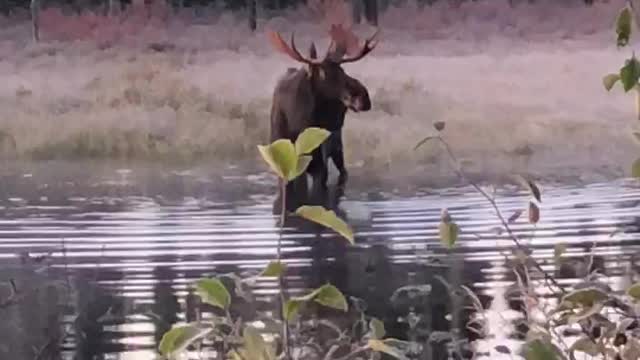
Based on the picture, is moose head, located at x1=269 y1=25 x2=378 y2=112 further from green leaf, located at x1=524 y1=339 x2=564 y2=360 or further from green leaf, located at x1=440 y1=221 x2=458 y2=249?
green leaf, located at x1=524 y1=339 x2=564 y2=360

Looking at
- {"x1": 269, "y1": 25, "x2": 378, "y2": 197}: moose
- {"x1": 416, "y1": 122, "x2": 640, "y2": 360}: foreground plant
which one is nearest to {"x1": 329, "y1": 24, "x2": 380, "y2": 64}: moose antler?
{"x1": 269, "y1": 25, "x2": 378, "y2": 197}: moose

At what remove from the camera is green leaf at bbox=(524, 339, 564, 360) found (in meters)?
0.52

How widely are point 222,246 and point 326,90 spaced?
1.24 ft

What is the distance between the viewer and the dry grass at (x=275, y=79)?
155 cm

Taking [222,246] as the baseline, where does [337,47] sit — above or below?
above

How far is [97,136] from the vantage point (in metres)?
1.58

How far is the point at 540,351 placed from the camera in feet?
1.71

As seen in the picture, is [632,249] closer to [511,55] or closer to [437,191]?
[437,191]

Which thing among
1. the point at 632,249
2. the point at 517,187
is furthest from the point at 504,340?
the point at 517,187

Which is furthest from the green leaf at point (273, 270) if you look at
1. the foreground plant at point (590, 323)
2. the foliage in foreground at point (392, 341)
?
the foreground plant at point (590, 323)

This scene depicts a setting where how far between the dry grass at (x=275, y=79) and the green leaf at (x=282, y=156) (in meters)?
0.99

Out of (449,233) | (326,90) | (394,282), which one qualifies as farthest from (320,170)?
(449,233)

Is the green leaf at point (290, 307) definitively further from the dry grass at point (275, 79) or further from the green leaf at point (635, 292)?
the dry grass at point (275, 79)

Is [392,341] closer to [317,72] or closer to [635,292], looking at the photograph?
[635,292]
